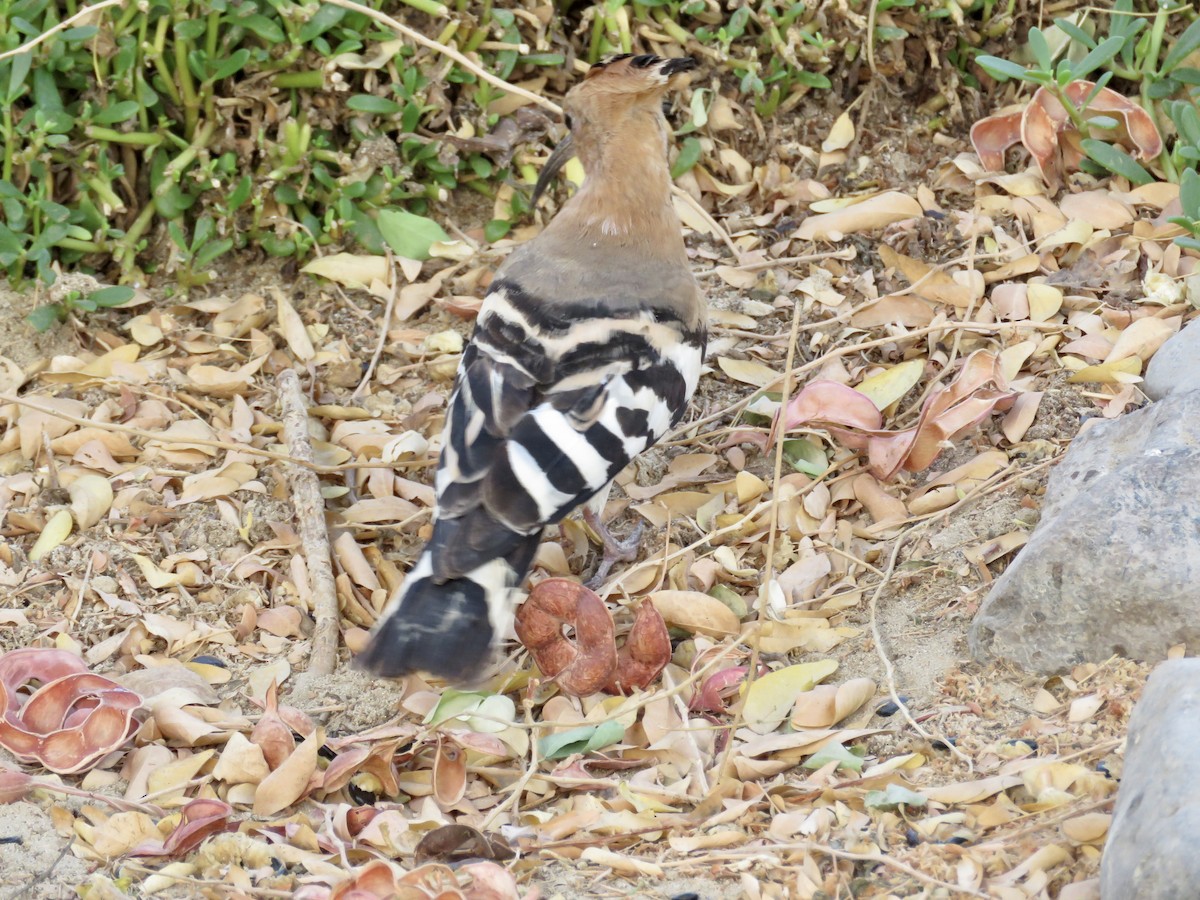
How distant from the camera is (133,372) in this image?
146 inches

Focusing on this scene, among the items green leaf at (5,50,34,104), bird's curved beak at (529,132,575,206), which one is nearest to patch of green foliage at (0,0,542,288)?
green leaf at (5,50,34,104)

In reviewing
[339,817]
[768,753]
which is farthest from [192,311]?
[768,753]

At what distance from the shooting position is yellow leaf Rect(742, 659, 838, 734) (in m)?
2.63

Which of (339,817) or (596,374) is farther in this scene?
(596,374)

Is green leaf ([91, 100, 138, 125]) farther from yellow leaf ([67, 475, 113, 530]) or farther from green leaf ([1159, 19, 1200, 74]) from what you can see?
green leaf ([1159, 19, 1200, 74])

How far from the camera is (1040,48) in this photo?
12.0 ft

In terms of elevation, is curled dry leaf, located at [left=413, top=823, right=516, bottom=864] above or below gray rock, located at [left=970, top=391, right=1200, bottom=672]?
below

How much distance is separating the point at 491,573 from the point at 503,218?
1553 millimetres

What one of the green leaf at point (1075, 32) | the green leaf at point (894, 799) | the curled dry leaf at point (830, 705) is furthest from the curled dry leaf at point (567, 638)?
the green leaf at point (1075, 32)

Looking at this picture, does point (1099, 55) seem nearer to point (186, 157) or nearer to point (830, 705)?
point (830, 705)

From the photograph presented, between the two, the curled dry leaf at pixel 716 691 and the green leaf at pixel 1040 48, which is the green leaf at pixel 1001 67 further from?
the curled dry leaf at pixel 716 691

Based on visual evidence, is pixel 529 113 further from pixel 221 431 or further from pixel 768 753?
pixel 768 753

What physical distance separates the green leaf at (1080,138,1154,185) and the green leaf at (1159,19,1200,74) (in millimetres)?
263

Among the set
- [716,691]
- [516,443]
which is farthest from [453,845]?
[516,443]
